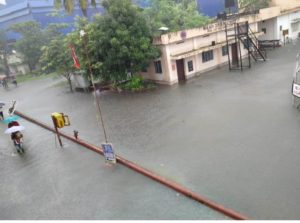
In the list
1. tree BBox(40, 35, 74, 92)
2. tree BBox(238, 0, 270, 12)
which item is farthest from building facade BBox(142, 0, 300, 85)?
tree BBox(238, 0, 270, 12)

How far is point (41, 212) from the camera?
754 centimetres

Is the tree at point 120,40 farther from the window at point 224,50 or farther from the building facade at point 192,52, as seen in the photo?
the window at point 224,50

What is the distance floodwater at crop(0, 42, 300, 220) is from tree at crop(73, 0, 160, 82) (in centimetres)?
380

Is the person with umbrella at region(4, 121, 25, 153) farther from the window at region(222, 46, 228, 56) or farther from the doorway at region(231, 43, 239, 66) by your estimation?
the doorway at region(231, 43, 239, 66)

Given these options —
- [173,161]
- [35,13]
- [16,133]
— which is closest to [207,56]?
[173,161]

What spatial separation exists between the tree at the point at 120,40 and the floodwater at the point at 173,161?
380 cm

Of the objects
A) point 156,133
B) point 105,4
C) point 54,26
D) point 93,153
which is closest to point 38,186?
point 93,153

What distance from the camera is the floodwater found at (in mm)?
7047

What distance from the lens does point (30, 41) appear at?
132 ft

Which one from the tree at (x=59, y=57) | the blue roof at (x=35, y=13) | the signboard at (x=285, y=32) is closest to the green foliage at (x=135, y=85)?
the tree at (x=59, y=57)

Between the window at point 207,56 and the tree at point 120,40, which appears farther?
the window at point 207,56

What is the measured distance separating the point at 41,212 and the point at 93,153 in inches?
139

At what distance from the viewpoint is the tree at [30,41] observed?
4031cm

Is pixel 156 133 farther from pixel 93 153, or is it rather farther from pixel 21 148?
pixel 21 148
